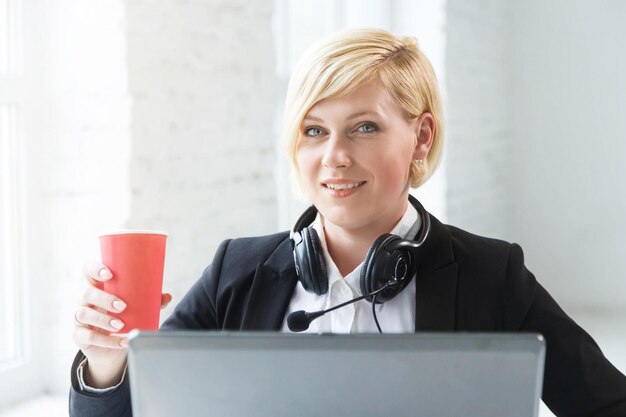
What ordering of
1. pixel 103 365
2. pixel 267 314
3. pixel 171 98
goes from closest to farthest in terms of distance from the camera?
pixel 103 365 → pixel 267 314 → pixel 171 98

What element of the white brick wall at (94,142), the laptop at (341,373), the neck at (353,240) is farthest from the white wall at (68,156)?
the laptop at (341,373)

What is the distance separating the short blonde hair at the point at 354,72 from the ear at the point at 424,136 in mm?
26

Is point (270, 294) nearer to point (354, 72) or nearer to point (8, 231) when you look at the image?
point (354, 72)

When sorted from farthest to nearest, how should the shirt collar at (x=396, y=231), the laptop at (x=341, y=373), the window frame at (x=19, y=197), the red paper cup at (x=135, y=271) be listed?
1. the window frame at (x=19, y=197)
2. the shirt collar at (x=396, y=231)
3. the red paper cup at (x=135, y=271)
4. the laptop at (x=341, y=373)

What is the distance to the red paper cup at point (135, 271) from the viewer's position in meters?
1.17

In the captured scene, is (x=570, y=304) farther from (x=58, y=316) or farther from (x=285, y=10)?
(x=58, y=316)

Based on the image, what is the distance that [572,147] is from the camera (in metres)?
4.97

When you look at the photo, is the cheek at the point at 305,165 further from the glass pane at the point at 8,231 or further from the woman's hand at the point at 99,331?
the glass pane at the point at 8,231

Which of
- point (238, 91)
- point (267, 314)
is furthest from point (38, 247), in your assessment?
point (267, 314)

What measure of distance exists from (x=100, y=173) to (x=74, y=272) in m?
0.28

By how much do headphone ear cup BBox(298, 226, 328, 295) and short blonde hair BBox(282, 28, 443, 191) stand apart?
16 cm

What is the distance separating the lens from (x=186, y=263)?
2535 mm

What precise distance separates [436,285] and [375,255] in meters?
0.15

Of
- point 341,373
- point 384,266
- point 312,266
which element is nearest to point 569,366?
point 384,266
